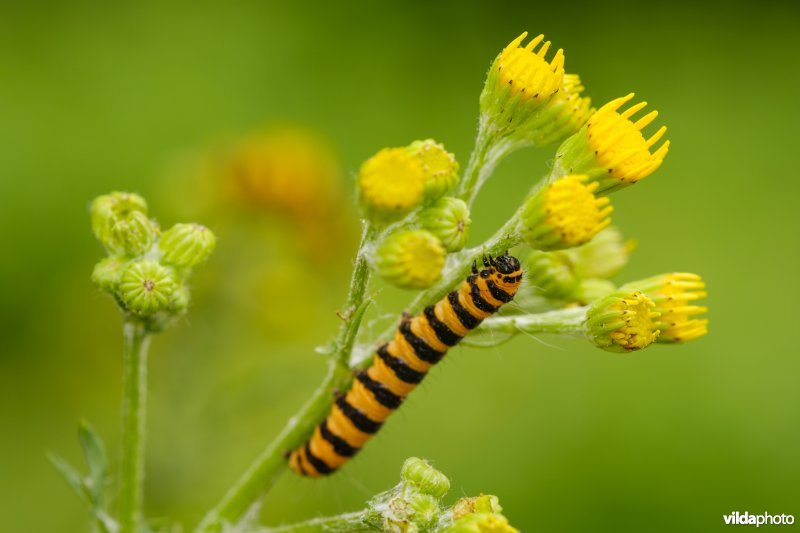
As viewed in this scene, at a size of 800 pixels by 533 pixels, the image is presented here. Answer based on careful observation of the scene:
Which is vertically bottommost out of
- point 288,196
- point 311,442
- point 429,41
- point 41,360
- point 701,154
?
point 311,442

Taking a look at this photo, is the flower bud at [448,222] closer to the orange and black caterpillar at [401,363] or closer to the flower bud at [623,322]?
the orange and black caterpillar at [401,363]

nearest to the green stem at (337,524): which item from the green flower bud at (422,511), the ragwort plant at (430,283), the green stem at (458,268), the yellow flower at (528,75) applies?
the ragwort plant at (430,283)

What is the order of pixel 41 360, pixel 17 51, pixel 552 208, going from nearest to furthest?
pixel 552 208
pixel 41 360
pixel 17 51

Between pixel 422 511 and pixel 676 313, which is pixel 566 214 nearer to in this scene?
pixel 676 313

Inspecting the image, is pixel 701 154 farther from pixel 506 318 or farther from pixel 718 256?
pixel 506 318

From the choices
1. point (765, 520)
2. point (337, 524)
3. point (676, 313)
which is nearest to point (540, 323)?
point (676, 313)

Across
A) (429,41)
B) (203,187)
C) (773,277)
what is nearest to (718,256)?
(773,277)

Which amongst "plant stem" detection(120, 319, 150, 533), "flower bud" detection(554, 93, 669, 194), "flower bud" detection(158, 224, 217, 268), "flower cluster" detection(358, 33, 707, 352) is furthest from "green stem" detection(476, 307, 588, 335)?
"plant stem" detection(120, 319, 150, 533)

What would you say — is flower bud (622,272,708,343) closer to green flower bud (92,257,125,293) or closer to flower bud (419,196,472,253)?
flower bud (419,196,472,253)
